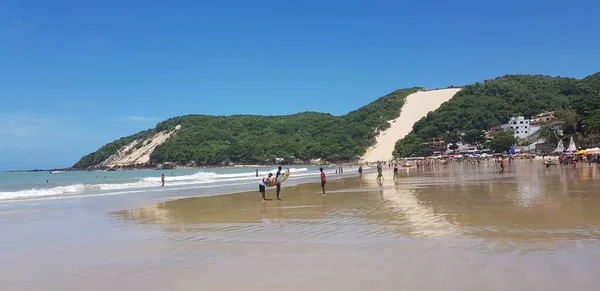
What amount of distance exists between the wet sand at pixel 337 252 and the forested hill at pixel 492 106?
4773 inches

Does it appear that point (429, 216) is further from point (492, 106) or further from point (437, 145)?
point (492, 106)

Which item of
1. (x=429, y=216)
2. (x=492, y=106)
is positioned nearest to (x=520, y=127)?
(x=492, y=106)

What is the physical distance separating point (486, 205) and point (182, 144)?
599 ft

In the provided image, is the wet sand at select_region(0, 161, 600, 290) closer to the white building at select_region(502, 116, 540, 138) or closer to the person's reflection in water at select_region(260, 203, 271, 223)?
the person's reflection in water at select_region(260, 203, 271, 223)

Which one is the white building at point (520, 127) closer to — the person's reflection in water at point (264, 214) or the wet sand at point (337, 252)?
the person's reflection in water at point (264, 214)

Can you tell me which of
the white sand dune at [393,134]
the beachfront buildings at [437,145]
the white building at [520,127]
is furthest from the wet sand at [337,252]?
the white sand dune at [393,134]

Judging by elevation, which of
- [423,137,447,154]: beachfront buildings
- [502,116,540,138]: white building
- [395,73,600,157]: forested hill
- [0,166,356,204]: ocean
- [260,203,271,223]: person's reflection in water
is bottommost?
[260,203,271,223]: person's reflection in water

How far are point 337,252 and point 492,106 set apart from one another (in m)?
148

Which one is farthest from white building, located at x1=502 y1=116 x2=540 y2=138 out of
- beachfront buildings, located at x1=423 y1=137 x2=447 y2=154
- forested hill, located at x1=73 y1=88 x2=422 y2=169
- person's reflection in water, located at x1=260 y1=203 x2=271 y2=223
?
person's reflection in water, located at x1=260 y1=203 x2=271 y2=223

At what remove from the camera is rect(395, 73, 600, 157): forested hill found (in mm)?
136625

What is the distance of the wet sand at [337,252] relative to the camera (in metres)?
6.54

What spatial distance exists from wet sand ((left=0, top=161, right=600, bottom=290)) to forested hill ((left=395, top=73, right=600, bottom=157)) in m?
121

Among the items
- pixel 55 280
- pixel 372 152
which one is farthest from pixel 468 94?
pixel 55 280

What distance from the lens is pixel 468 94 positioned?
16662cm
